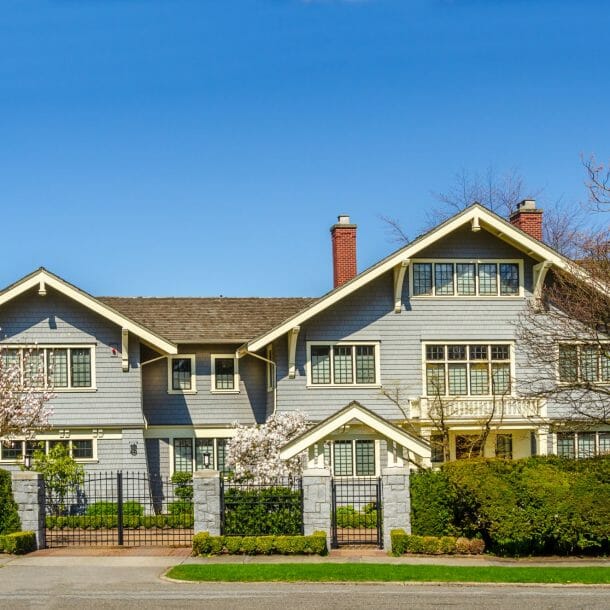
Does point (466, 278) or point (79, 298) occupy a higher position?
point (466, 278)

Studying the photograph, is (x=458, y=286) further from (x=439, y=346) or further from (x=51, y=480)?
(x=51, y=480)

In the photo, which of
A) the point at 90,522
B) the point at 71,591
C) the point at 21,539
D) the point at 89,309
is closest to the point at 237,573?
the point at 71,591

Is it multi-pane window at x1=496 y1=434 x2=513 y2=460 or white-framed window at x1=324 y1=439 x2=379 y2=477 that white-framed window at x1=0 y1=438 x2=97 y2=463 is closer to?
white-framed window at x1=324 y1=439 x2=379 y2=477

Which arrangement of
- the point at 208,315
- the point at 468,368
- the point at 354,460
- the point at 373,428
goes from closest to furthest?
the point at 373,428
the point at 354,460
the point at 468,368
the point at 208,315

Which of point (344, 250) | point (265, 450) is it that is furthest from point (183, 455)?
point (344, 250)

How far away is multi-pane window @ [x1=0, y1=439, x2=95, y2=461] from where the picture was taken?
32406 mm

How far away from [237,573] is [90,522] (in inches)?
322

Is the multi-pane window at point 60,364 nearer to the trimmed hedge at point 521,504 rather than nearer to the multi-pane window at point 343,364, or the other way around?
the multi-pane window at point 343,364

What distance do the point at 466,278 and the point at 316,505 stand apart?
12664 millimetres

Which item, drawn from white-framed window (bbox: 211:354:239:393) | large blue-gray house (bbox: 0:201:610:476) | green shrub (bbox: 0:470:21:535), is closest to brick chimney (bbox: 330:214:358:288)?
large blue-gray house (bbox: 0:201:610:476)

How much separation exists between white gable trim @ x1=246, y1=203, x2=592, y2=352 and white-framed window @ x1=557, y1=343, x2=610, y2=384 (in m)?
2.92

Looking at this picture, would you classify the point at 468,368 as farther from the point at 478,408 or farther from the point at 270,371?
the point at 270,371

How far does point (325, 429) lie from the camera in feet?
82.8

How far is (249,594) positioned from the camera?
18500 millimetres
